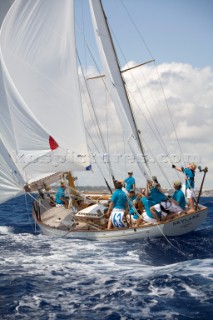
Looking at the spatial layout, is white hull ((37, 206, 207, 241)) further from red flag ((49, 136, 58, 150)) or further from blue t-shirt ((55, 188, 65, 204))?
red flag ((49, 136, 58, 150))

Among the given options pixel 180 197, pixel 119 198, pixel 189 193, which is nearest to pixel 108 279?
pixel 119 198

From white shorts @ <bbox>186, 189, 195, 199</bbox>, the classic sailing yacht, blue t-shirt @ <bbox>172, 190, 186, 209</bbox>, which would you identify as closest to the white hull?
the classic sailing yacht

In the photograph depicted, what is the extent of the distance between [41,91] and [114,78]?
4.30 meters

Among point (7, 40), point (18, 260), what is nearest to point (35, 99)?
point (7, 40)

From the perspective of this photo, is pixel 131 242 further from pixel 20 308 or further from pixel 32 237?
pixel 20 308

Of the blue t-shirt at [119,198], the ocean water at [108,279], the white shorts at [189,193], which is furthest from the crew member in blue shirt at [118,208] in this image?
the white shorts at [189,193]

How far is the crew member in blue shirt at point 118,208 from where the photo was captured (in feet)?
49.8

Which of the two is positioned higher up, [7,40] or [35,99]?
[7,40]

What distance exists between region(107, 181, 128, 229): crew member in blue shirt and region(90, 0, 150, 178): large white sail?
14.2 ft

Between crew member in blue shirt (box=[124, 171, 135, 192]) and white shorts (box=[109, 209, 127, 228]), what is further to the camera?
crew member in blue shirt (box=[124, 171, 135, 192])

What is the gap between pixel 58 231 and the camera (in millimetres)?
17047

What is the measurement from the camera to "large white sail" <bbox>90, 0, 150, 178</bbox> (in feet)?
63.5

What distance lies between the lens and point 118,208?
1536 centimetres

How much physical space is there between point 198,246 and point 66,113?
25.3ft
